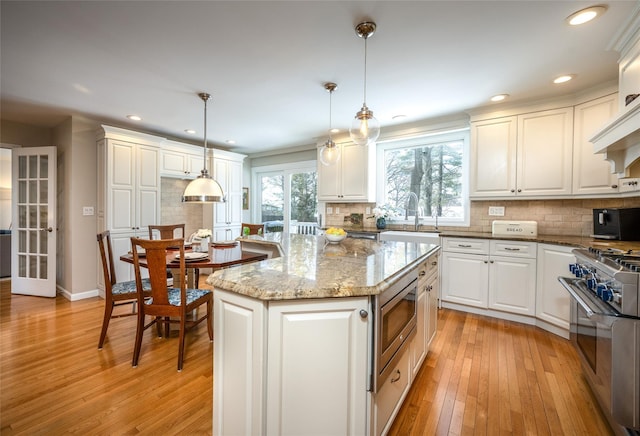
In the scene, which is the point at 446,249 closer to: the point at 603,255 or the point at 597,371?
the point at 603,255

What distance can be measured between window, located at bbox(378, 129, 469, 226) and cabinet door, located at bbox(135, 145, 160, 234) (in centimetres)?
339

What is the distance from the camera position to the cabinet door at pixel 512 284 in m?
2.88

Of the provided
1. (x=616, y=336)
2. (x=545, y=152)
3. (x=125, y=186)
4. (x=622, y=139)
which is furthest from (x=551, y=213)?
(x=125, y=186)

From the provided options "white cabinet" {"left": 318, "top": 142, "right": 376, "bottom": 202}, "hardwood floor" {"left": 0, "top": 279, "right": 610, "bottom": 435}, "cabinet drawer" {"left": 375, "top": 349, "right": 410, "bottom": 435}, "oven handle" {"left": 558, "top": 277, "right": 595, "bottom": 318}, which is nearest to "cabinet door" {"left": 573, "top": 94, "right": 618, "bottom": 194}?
"oven handle" {"left": 558, "top": 277, "right": 595, "bottom": 318}

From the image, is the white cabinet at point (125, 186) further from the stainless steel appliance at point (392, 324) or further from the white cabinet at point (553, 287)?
the white cabinet at point (553, 287)

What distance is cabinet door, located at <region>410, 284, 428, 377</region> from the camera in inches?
71.7

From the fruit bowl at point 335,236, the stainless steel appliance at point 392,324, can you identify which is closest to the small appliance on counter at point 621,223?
the stainless steel appliance at point 392,324

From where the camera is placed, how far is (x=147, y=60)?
230 cm

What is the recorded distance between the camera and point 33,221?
3936mm

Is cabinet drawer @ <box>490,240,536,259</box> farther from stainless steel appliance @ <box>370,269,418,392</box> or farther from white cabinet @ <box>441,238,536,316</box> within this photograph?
stainless steel appliance @ <box>370,269,418,392</box>

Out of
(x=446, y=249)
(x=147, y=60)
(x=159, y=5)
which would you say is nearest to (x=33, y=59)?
(x=147, y=60)

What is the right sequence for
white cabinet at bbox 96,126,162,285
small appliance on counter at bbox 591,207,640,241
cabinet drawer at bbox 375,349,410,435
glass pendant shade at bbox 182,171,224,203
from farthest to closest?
white cabinet at bbox 96,126,162,285
glass pendant shade at bbox 182,171,224,203
small appliance on counter at bbox 591,207,640,241
cabinet drawer at bbox 375,349,410,435

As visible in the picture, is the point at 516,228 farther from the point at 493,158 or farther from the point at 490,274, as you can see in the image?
the point at 493,158

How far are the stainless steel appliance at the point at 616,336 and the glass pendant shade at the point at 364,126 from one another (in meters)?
1.61
